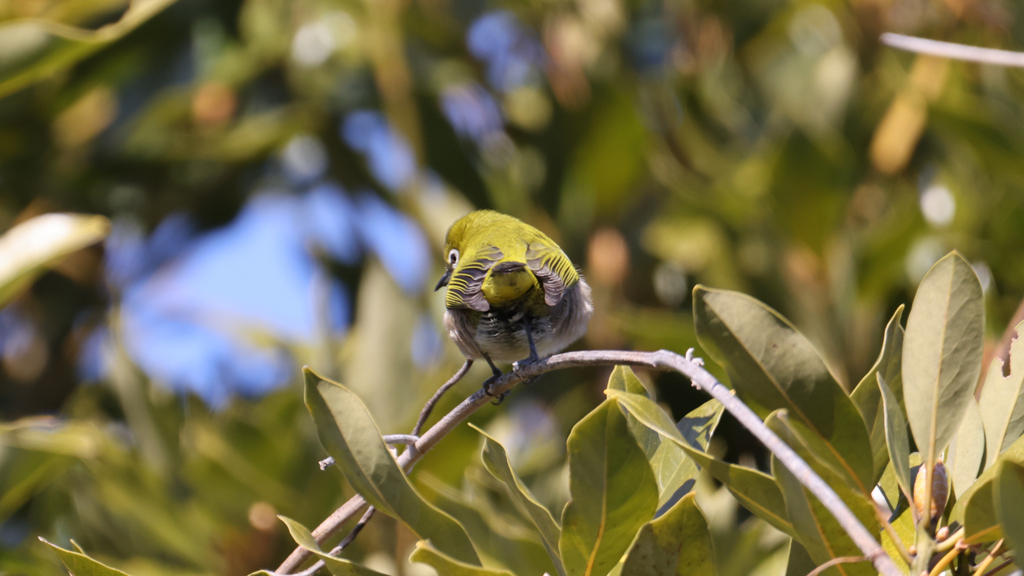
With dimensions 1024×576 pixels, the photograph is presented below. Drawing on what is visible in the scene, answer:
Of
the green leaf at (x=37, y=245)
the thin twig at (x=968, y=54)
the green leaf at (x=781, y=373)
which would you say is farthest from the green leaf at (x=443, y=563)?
the green leaf at (x=37, y=245)

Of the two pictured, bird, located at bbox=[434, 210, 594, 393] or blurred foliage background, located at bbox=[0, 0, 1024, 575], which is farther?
blurred foliage background, located at bbox=[0, 0, 1024, 575]

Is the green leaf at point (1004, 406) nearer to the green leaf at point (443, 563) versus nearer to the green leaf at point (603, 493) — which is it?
the green leaf at point (603, 493)

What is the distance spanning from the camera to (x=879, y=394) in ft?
3.44

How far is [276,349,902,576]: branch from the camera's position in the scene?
0.65 m

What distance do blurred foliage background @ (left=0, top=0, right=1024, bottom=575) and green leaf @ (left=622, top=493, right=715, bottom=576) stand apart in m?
1.01

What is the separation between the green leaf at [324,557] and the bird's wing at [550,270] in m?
0.46

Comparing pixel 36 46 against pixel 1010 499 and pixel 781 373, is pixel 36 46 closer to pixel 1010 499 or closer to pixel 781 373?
pixel 781 373

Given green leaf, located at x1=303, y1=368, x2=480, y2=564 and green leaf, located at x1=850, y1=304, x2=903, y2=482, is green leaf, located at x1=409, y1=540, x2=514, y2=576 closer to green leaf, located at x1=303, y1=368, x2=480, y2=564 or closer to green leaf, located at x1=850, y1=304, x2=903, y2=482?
green leaf, located at x1=303, y1=368, x2=480, y2=564

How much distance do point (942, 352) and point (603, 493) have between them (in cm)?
42

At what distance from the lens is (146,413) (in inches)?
111

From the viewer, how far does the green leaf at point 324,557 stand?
35.9 inches

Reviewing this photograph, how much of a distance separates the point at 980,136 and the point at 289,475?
97.3 inches

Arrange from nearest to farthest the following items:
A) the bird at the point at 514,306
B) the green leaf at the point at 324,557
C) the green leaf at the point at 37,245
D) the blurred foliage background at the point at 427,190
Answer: the green leaf at the point at 324,557 → the bird at the point at 514,306 → the green leaf at the point at 37,245 → the blurred foliage background at the point at 427,190

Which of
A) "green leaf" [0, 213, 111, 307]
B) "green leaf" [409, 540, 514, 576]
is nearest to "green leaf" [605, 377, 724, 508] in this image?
"green leaf" [409, 540, 514, 576]
